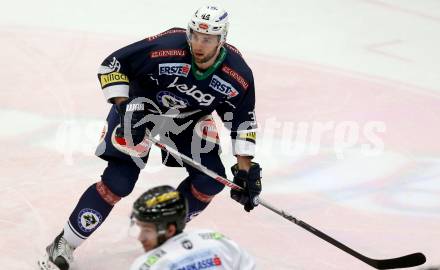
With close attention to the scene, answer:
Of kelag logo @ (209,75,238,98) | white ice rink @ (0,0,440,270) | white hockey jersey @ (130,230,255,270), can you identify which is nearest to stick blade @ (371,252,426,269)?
white ice rink @ (0,0,440,270)

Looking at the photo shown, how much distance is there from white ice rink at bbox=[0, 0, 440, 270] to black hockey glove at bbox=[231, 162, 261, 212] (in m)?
0.47

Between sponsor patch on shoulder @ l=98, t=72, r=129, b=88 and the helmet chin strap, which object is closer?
the helmet chin strap

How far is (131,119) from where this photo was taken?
3855 millimetres

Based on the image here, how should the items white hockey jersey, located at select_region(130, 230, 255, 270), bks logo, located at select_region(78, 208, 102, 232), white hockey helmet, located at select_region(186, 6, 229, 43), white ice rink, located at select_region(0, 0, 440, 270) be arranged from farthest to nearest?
1. white ice rink, located at select_region(0, 0, 440, 270)
2. bks logo, located at select_region(78, 208, 102, 232)
3. white hockey helmet, located at select_region(186, 6, 229, 43)
4. white hockey jersey, located at select_region(130, 230, 255, 270)

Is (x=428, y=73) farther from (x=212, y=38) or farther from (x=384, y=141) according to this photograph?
(x=212, y=38)

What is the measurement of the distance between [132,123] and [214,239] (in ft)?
4.04

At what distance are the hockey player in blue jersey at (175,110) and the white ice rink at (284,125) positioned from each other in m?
0.39

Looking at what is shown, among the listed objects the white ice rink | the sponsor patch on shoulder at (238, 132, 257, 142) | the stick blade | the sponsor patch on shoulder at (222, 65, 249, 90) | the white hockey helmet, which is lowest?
the white ice rink

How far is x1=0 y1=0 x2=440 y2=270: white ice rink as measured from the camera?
4.53m

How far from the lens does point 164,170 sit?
5.19 metres

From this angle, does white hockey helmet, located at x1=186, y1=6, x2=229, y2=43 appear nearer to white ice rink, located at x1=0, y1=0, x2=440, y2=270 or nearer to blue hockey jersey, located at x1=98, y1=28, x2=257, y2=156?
blue hockey jersey, located at x1=98, y1=28, x2=257, y2=156

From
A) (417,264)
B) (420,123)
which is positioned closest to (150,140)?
(417,264)

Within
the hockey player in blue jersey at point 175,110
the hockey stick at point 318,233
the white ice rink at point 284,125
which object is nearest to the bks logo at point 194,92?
the hockey player in blue jersey at point 175,110

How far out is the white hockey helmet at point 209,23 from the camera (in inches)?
147
